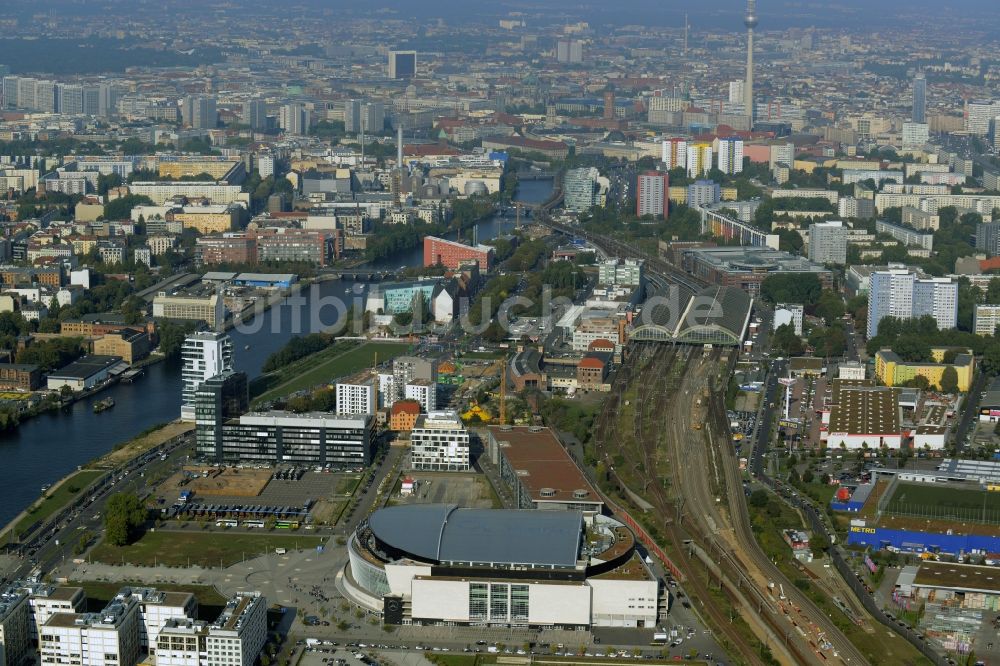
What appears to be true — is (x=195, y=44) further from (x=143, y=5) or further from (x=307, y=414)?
(x=307, y=414)

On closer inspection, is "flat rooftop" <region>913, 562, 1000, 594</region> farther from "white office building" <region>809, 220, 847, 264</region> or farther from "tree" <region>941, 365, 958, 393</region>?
"white office building" <region>809, 220, 847, 264</region>

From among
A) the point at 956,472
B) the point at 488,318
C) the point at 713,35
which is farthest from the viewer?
the point at 713,35

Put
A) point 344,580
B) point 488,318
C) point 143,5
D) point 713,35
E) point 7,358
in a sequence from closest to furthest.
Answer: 1. point 344,580
2. point 7,358
3. point 488,318
4. point 713,35
5. point 143,5

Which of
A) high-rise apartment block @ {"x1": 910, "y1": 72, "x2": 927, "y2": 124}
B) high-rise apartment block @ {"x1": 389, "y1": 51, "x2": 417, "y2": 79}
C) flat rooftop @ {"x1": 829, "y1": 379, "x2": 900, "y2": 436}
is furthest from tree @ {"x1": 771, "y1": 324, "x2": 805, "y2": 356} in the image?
high-rise apartment block @ {"x1": 389, "y1": 51, "x2": 417, "y2": 79}

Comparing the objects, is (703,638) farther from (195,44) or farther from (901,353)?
(195,44)

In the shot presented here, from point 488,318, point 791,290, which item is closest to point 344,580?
point 488,318

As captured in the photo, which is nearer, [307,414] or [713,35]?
[307,414]

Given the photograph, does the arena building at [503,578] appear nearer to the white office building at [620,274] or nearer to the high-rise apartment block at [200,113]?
the white office building at [620,274]
